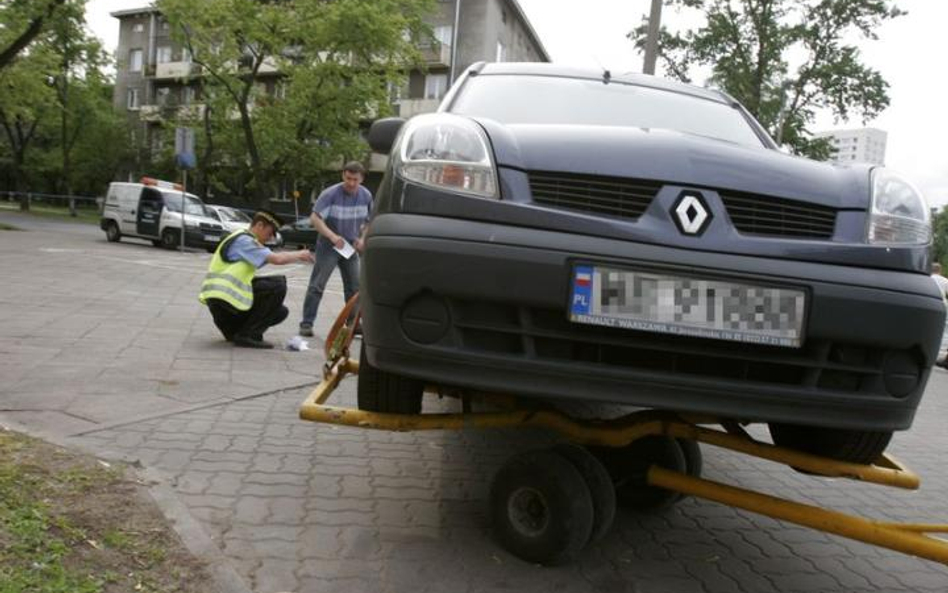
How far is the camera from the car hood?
233cm

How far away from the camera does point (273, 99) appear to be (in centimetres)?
3238

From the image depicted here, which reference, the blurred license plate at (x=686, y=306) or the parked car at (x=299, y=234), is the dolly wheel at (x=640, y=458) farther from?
the parked car at (x=299, y=234)

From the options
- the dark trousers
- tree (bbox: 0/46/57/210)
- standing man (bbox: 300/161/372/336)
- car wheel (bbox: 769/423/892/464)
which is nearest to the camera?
car wheel (bbox: 769/423/892/464)

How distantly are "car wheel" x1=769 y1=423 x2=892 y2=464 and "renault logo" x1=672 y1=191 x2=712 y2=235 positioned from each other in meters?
0.78

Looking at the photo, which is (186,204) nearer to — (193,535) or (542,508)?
(193,535)

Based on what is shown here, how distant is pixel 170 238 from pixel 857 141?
74.4ft

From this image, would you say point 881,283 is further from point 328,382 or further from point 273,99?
point 273,99

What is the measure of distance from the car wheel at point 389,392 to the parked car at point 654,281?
41cm

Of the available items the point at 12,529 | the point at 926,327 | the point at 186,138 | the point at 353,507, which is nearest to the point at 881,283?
the point at 926,327

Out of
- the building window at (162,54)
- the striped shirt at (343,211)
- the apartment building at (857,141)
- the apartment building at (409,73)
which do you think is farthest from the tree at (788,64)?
the building window at (162,54)

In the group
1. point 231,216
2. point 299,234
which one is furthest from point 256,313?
point 299,234

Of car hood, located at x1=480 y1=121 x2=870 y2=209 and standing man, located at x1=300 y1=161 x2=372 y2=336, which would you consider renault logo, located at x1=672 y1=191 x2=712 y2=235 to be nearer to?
car hood, located at x1=480 y1=121 x2=870 y2=209

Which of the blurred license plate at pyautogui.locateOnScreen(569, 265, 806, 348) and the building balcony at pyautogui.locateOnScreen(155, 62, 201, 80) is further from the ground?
the building balcony at pyautogui.locateOnScreen(155, 62, 201, 80)

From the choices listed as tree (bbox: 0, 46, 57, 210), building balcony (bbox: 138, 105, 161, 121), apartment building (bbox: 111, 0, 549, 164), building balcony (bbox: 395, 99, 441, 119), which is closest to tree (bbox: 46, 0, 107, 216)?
tree (bbox: 0, 46, 57, 210)
